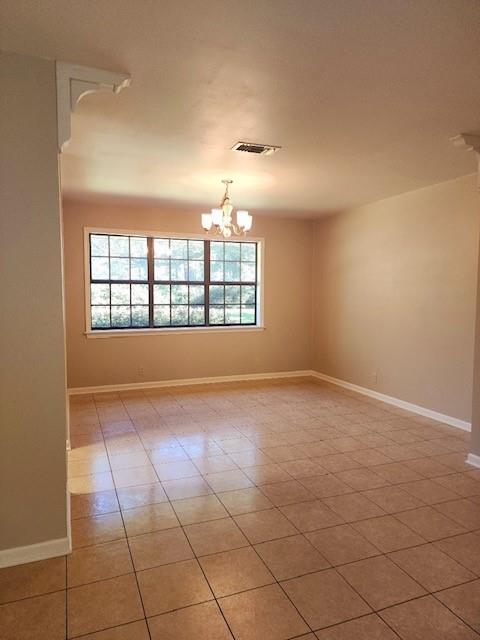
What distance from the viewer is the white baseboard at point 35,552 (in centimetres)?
214

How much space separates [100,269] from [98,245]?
0.32 meters

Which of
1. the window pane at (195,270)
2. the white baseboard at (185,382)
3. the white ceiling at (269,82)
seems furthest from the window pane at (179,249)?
the white ceiling at (269,82)

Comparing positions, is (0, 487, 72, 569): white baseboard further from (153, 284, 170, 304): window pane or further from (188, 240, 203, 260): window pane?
(188, 240, 203, 260): window pane

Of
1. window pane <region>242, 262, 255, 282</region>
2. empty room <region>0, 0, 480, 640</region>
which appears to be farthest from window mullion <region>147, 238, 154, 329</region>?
window pane <region>242, 262, 255, 282</region>

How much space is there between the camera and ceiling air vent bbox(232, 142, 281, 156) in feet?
10.5

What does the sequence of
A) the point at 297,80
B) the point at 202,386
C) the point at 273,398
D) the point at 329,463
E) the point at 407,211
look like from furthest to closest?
the point at 202,386 → the point at 273,398 → the point at 407,211 → the point at 329,463 → the point at 297,80

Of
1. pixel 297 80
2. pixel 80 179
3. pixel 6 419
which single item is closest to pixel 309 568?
pixel 6 419

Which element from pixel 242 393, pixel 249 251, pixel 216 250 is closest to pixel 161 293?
pixel 216 250

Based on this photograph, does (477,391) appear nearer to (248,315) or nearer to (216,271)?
(248,315)

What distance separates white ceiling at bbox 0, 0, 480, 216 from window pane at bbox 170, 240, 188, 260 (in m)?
1.97

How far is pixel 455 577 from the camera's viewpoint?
6.79 feet

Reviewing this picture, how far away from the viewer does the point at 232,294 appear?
650cm

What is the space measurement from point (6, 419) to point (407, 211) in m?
4.44

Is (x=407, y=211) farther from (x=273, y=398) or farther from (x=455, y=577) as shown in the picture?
(x=455, y=577)
